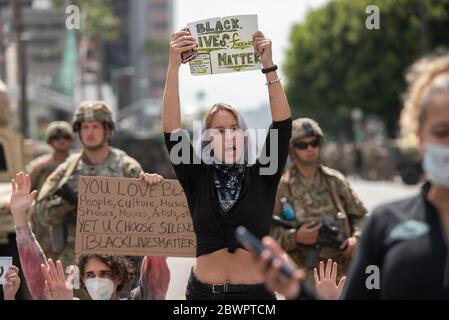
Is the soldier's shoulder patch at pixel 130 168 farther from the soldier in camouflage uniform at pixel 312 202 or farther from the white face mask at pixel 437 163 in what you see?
the white face mask at pixel 437 163

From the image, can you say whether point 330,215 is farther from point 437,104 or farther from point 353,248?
point 437,104

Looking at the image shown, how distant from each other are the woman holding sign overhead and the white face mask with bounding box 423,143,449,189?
62.1 inches

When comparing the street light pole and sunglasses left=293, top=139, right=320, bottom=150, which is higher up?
the street light pole

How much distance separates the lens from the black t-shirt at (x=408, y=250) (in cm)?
293

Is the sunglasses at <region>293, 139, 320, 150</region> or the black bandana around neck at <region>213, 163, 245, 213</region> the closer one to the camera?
the black bandana around neck at <region>213, 163, 245, 213</region>

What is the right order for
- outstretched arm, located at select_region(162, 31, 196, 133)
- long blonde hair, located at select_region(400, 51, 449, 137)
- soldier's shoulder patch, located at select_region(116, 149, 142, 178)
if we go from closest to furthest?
long blonde hair, located at select_region(400, 51, 449, 137) → outstretched arm, located at select_region(162, 31, 196, 133) → soldier's shoulder patch, located at select_region(116, 149, 142, 178)

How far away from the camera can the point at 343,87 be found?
65062mm

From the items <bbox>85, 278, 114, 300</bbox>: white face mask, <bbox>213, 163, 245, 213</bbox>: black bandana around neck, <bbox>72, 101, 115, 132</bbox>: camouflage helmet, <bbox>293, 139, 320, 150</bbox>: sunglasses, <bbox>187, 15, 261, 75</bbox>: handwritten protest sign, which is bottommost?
<bbox>85, 278, 114, 300</bbox>: white face mask

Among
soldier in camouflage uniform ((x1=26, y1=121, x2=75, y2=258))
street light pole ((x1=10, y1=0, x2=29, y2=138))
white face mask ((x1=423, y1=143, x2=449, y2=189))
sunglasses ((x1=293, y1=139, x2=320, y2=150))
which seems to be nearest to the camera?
white face mask ((x1=423, y1=143, x2=449, y2=189))

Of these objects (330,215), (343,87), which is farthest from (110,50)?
(330,215)

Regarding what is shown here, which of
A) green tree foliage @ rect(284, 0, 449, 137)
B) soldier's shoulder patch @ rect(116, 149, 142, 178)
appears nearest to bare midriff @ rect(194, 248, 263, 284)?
soldier's shoulder patch @ rect(116, 149, 142, 178)

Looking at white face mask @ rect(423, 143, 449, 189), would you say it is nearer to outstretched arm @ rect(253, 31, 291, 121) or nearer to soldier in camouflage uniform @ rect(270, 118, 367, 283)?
outstretched arm @ rect(253, 31, 291, 121)

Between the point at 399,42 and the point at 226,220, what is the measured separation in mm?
54868

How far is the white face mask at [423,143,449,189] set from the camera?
290 cm
